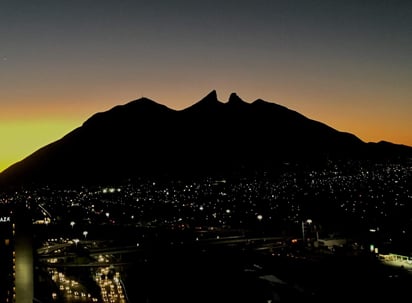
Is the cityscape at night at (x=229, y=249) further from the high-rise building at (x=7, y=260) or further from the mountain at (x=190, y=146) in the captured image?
the mountain at (x=190, y=146)

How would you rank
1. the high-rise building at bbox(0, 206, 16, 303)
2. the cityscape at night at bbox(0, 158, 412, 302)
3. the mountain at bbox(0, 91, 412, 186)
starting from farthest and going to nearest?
the mountain at bbox(0, 91, 412, 186), the cityscape at night at bbox(0, 158, 412, 302), the high-rise building at bbox(0, 206, 16, 303)

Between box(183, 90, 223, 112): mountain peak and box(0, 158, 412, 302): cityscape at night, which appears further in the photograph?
box(183, 90, 223, 112): mountain peak

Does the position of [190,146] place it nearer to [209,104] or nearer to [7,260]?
[209,104]

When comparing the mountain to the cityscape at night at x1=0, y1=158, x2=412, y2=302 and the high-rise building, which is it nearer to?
the cityscape at night at x1=0, y1=158, x2=412, y2=302

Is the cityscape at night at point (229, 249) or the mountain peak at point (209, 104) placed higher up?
the mountain peak at point (209, 104)

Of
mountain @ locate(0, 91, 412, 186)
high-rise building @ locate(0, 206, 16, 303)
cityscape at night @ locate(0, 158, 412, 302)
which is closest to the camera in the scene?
high-rise building @ locate(0, 206, 16, 303)

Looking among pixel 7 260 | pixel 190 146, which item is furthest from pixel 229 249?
pixel 190 146

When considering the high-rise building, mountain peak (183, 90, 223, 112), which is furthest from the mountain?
the high-rise building

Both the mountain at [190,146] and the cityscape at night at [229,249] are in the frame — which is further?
the mountain at [190,146]

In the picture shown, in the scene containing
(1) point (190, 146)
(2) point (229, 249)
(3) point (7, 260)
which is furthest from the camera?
(1) point (190, 146)

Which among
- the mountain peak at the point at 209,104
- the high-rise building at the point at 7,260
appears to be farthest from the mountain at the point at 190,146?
the high-rise building at the point at 7,260
